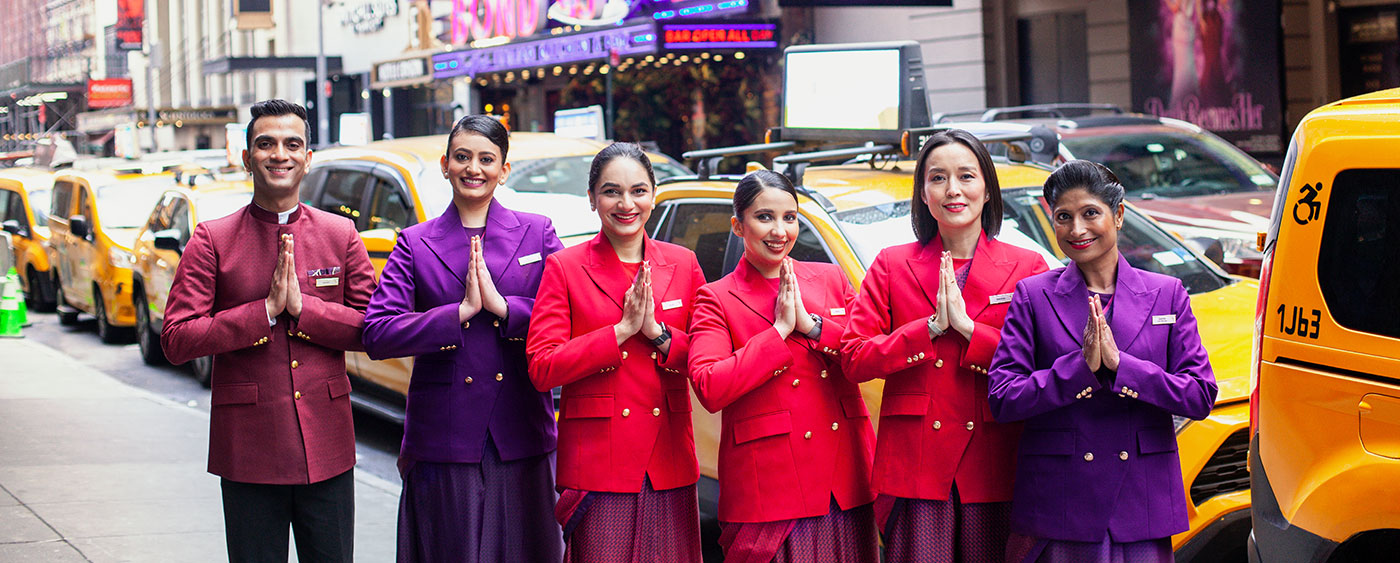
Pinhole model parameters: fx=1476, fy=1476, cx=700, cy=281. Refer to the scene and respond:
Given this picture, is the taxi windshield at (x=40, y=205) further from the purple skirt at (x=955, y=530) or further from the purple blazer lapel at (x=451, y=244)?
the purple skirt at (x=955, y=530)

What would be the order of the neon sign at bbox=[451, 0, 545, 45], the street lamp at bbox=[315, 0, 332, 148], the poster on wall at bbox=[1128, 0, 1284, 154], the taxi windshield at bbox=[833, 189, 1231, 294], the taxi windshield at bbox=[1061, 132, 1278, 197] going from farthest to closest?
the street lamp at bbox=[315, 0, 332, 148]
the neon sign at bbox=[451, 0, 545, 45]
the poster on wall at bbox=[1128, 0, 1284, 154]
the taxi windshield at bbox=[1061, 132, 1278, 197]
the taxi windshield at bbox=[833, 189, 1231, 294]

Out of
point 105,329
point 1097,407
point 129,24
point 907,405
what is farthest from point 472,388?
point 129,24

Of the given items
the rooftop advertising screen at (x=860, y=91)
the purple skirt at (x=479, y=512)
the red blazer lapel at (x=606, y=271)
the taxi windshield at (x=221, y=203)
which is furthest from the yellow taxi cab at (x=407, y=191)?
the red blazer lapel at (x=606, y=271)

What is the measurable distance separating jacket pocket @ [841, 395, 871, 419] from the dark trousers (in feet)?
5.14

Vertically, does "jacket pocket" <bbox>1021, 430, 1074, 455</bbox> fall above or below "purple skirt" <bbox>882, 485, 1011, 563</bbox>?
above

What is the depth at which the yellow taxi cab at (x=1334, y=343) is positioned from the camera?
11.8 ft

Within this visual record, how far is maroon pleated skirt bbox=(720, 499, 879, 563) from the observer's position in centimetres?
416

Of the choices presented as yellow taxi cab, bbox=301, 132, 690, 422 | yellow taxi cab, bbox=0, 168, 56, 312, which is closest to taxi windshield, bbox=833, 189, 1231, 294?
yellow taxi cab, bbox=301, 132, 690, 422

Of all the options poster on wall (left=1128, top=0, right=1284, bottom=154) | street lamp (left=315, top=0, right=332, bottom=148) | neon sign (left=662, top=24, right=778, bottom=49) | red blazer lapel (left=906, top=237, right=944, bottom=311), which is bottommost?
red blazer lapel (left=906, top=237, right=944, bottom=311)

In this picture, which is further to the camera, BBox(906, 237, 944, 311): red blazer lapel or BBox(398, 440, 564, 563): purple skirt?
BBox(398, 440, 564, 563): purple skirt

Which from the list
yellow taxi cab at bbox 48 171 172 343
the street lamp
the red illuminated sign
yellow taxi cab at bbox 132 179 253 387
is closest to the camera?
yellow taxi cab at bbox 132 179 253 387

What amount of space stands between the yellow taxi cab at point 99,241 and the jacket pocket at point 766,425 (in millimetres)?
11096

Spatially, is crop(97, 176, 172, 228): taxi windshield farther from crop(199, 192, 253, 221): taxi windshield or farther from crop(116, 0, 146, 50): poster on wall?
crop(116, 0, 146, 50): poster on wall

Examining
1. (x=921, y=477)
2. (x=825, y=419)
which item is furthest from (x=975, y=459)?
(x=825, y=419)
